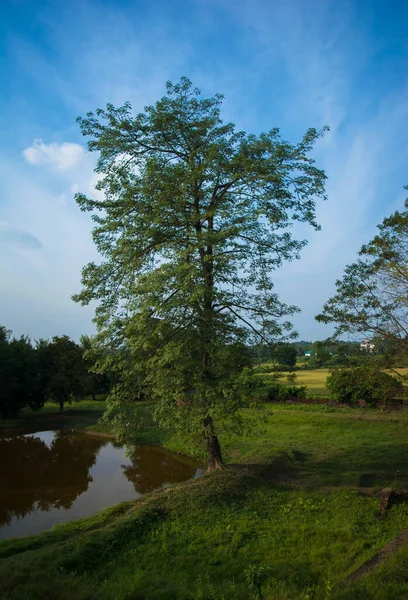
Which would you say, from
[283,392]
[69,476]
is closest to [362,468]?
[69,476]

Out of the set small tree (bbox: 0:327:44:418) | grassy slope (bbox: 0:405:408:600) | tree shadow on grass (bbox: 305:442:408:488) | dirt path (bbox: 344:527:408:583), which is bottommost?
tree shadow on grass (bbox: 305:442:408:488)

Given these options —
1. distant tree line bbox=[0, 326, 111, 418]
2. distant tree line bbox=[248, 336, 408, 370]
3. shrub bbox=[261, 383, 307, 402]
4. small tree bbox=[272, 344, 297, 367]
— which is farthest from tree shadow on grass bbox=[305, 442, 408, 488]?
distant tree line bbox=[0, 326, 111, 418]

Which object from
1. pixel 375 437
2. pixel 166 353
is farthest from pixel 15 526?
pixel 375 437

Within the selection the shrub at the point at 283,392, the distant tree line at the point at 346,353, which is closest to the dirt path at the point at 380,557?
the distant tree line at the point at 346,353

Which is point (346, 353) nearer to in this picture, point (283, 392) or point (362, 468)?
point (362, 468)

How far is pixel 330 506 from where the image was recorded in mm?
9883

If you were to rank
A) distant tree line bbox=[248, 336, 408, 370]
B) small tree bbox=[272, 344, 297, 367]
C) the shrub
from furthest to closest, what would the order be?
the shrub, small tree bbox=[272, 344, 297, 367], distant tree line bbox=[248, 336, 408, 370]

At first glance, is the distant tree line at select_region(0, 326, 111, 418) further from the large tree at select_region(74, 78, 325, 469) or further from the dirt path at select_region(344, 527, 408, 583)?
the dirt path at select_region(344, 527, 408, 583)

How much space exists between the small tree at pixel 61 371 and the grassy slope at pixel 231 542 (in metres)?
23.6

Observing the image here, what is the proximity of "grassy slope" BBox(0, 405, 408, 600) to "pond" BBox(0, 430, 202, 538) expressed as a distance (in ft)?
10.0

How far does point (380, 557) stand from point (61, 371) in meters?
30.6

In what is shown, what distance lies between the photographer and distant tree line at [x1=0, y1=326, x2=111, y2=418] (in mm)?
29562

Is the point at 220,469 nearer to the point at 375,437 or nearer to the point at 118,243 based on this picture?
the point at 118,243

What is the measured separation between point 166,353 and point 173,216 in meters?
4.27
